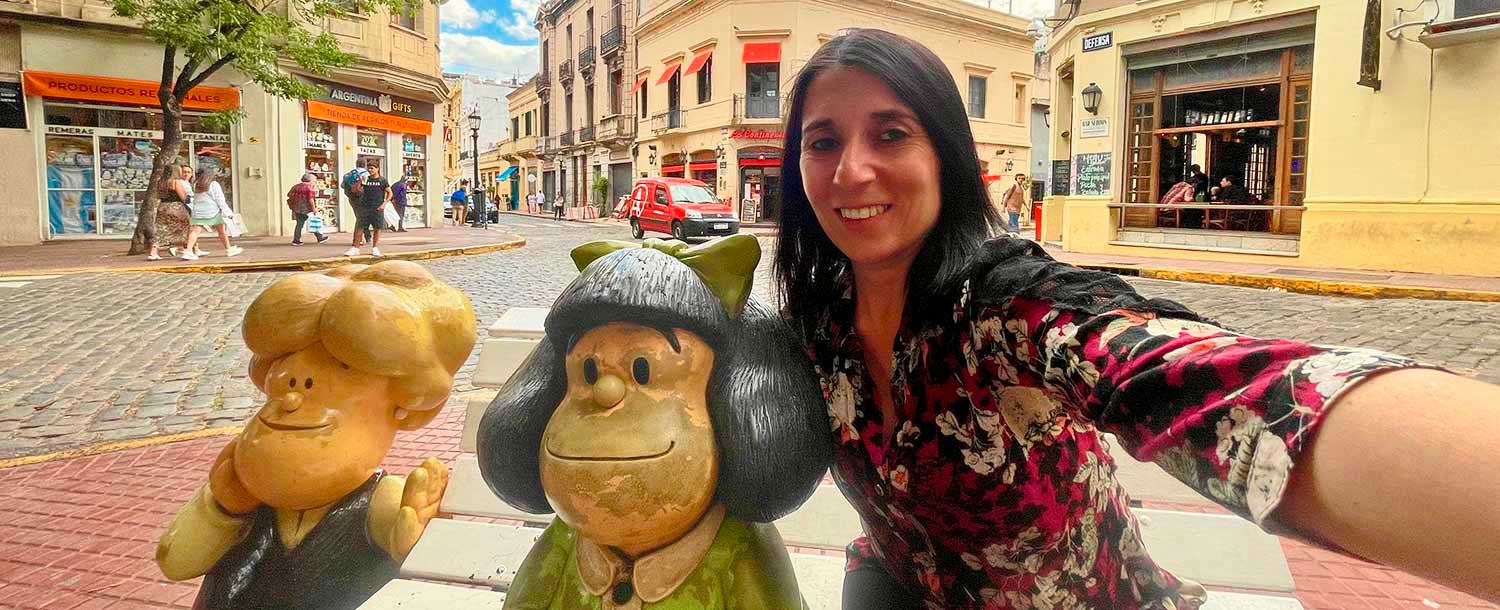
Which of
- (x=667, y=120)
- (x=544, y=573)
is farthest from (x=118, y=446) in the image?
(x=667, y=120)

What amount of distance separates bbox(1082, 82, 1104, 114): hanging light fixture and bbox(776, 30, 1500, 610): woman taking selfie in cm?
1373

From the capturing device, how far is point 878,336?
1.41m

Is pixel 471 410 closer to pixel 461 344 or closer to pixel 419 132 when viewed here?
pixel 461 344

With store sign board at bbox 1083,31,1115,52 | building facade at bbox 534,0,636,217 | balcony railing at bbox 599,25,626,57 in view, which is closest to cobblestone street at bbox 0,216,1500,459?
store sign board at bbox 1083,31,1115,52

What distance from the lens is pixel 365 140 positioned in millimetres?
19469

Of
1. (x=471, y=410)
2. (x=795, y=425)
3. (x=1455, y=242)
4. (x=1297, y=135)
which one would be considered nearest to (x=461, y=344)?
(x=795, y=425)

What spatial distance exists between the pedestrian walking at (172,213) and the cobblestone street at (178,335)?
2095 millimetres

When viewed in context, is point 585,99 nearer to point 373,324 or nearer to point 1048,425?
point 373,324

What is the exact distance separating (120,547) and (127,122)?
52.5 feet

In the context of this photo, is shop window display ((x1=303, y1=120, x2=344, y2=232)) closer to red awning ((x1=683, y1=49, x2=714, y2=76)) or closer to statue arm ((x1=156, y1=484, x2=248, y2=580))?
red awning ((x1=683, y1=49, x2=714, y2=76))

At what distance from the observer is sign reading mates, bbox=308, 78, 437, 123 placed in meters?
18.0

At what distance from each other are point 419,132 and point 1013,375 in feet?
71.9

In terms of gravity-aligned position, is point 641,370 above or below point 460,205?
below

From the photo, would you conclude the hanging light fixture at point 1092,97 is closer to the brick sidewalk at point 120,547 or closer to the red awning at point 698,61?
the brick sidewalk at point 120,547
